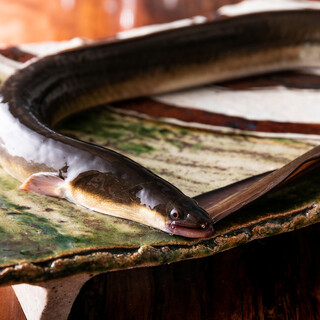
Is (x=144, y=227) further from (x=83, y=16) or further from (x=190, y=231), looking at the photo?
(x=83, y=16)

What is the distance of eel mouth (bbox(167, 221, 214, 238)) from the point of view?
85 cm

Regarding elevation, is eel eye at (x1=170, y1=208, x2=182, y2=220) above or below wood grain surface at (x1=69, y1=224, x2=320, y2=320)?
above

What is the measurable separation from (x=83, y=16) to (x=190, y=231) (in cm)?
198

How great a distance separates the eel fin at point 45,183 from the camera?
0.96 metres

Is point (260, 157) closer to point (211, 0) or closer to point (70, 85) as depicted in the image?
point (70, 85)

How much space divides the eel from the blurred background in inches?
30.4

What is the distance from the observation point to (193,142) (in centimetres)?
126

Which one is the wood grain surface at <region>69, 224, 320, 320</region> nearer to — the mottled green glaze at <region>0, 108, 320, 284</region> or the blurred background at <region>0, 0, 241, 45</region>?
the mottled green glaze at <region>0, 108, 320, 284</region>

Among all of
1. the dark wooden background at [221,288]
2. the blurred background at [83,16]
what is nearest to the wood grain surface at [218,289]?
the dark wooden background at [221,288]

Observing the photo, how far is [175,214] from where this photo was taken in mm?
852

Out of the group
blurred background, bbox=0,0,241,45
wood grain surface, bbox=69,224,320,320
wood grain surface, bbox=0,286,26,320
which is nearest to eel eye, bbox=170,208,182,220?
wood grain surface, bbox=69,224,320,320

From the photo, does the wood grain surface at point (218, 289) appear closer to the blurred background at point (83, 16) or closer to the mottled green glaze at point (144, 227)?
the mottled green glaze at point (144, 227)

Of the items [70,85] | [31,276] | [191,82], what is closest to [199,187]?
[31,276]

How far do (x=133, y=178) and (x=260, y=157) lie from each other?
37cm
